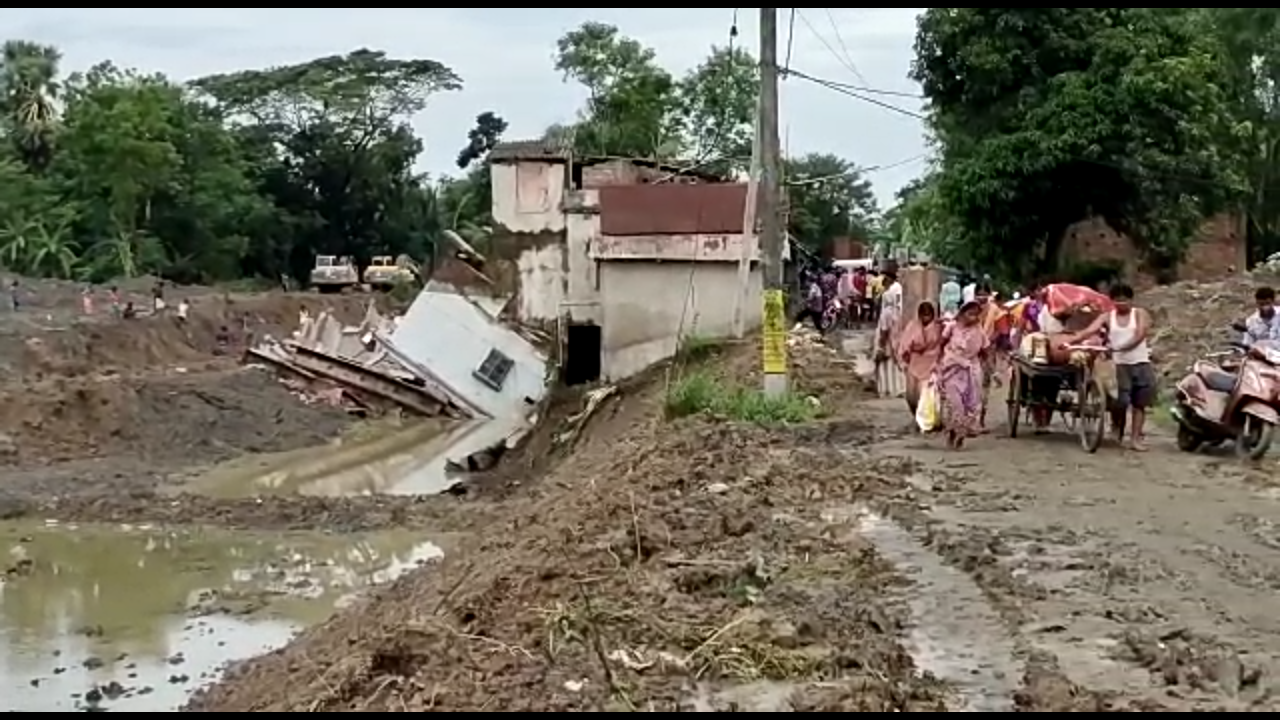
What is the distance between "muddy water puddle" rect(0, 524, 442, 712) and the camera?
535 inches

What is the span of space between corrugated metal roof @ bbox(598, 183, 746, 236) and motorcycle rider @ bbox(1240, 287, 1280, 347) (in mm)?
15777

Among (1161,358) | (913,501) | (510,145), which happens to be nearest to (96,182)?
(510,145)

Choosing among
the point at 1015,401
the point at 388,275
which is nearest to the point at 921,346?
the point at 1015,401

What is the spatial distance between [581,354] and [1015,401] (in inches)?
752

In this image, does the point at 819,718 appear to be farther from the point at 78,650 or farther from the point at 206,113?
the point at 206,113

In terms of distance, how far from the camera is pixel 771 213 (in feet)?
62.2

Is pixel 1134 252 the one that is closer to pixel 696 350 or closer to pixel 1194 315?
pixel 1194 315

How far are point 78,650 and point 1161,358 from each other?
14.4 metres

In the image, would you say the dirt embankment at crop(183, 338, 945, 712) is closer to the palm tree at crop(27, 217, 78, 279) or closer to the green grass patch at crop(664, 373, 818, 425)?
the green grass patch at crop(664, 373, 818, 425)

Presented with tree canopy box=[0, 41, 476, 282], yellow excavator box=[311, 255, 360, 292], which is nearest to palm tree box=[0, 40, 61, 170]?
Answer: tree canopy box=[0, 41, 476, 282]

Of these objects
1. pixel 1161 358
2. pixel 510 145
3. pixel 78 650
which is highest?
Answer: pixel 510 145

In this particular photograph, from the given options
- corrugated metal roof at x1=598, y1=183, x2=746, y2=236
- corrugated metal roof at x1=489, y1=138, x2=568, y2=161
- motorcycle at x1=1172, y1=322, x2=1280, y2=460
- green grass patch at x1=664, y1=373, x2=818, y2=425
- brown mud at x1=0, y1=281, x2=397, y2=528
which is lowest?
brown mud at x1=0, y1=281, x2=397, y2=528

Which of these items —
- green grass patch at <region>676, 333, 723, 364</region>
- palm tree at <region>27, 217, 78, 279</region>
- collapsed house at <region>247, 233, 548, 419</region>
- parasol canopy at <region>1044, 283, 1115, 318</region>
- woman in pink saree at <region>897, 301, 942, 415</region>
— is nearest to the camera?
parasol canopy at <region>1044, 283, 1115, 318</region>

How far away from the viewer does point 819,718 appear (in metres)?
6.11
